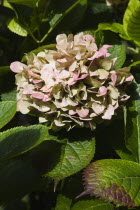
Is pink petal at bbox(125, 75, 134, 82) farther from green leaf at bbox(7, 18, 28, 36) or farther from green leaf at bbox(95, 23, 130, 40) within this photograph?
green leaf at bbox(7, 18, 28, 36)

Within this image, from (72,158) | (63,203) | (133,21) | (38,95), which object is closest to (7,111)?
(38,95)

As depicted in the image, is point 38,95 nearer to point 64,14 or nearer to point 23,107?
point 23,107

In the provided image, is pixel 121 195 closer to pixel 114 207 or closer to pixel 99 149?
pixel 114 207

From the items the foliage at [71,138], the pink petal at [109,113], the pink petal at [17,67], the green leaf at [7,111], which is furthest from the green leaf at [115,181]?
the pink petal at [17,67]

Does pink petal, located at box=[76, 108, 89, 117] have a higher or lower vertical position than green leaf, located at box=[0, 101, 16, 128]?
lower

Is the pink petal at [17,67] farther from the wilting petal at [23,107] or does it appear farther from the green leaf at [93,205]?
the green leaf at [93,205]

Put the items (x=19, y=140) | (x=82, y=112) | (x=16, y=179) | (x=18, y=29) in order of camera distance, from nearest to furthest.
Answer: (x=19, y=140) → (x=82, y=112) → (x=16, y=179) → (x=18, y=29)

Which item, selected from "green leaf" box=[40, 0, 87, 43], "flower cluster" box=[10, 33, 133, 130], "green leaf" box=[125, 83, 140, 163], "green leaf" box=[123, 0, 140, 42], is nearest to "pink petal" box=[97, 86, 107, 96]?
"flower cluster" box=[10, 33, 133, 130]
